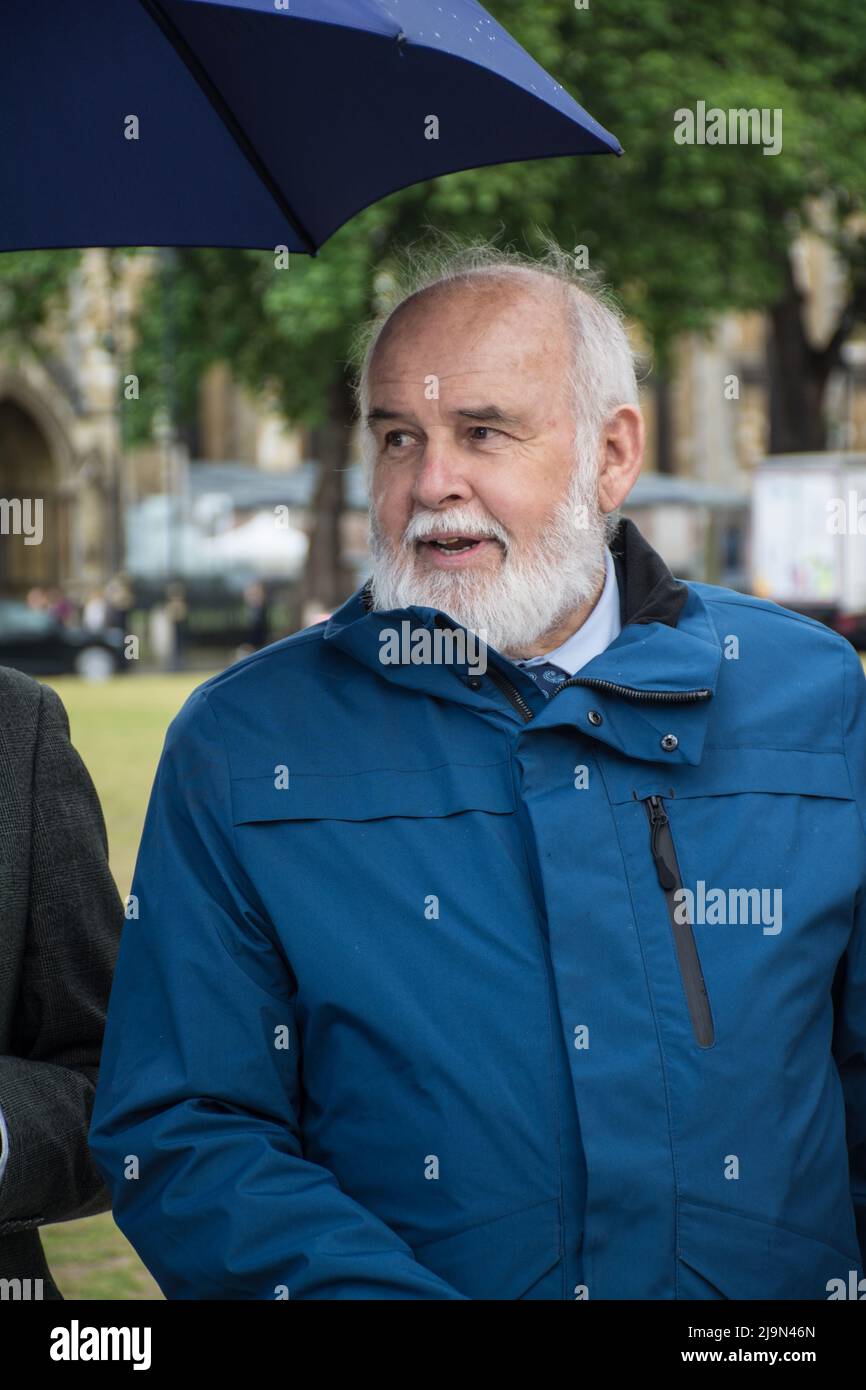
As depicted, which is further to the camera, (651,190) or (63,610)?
(63,610)

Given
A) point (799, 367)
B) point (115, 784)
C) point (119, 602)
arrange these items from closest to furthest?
1. point (115, 784)
2. point (799, 367)
3. point (119, 602)

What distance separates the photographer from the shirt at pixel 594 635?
2969mm

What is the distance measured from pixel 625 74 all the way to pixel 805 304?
9498 millimetres

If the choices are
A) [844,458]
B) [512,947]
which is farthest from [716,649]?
[844,458]

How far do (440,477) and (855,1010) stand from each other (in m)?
0.92

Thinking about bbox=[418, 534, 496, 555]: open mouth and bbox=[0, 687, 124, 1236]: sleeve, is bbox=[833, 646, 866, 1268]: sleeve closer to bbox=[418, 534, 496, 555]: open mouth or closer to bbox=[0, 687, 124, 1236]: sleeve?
bbox=[418, 534, 496, 555]: open mouth

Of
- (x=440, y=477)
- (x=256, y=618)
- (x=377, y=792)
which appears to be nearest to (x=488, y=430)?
(x=440, y=477)

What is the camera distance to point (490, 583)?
2865 mm

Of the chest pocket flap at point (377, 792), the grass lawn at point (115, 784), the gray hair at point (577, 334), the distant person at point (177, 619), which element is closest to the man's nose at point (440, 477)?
the gray hair at point (577, 334)

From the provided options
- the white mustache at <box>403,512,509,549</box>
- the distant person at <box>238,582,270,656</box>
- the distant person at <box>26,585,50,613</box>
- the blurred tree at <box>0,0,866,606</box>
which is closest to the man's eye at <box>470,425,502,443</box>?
the white mustache at <box>403,512,509,549</box>

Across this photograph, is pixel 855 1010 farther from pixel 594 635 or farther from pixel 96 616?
pixel 96 616

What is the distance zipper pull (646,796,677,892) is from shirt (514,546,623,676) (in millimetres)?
370

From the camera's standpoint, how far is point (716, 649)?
2.78 m
